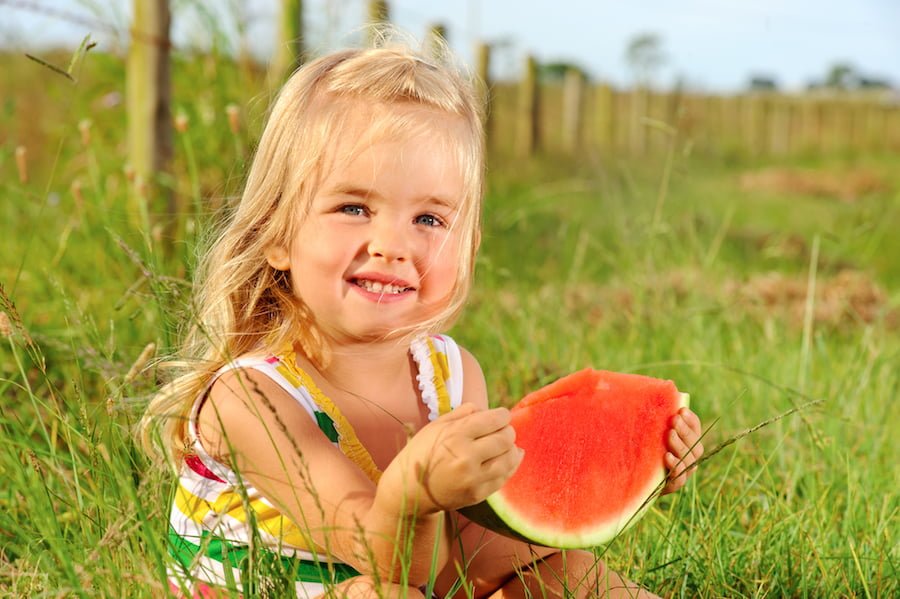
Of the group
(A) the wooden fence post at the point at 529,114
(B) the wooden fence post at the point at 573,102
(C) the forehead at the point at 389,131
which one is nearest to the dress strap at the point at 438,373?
(C) the forehead at the point at 389,131

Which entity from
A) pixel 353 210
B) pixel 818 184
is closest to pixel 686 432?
pixel 353 210

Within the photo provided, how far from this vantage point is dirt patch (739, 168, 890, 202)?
14.5m

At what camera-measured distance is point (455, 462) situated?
52.2 inches

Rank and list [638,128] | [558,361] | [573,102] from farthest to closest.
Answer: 1. [638,128]
2. [573,102]
3. [558,361]

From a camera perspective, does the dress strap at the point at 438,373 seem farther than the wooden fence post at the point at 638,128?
No

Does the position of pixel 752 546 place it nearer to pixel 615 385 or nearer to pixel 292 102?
pixel 615 385

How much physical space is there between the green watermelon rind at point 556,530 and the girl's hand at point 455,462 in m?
0.15

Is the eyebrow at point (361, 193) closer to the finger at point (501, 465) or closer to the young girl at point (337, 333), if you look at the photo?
the young girl at point (337, 333)

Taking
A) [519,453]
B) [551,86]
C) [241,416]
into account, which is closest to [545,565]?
[519,453]

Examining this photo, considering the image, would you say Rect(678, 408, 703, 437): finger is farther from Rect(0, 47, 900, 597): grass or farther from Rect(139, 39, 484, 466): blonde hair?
Rect(139, 39, 484, 466): blonde hair

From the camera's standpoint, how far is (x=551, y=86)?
2402 centimetres

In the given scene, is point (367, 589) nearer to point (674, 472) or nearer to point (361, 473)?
point (361, 473)

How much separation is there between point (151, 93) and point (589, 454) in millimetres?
3127

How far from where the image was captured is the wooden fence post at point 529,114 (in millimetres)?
13867
